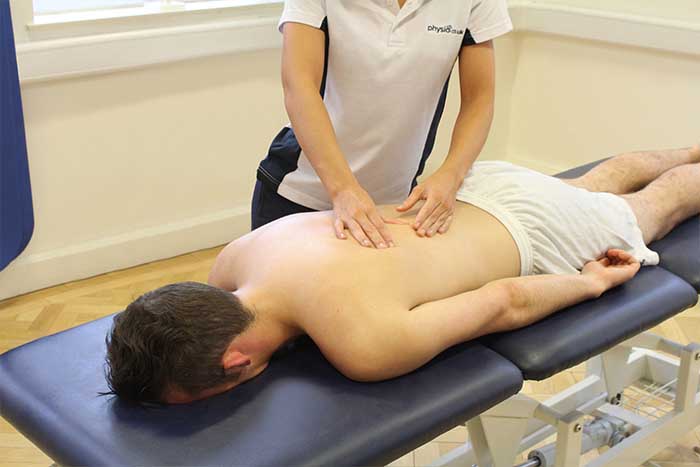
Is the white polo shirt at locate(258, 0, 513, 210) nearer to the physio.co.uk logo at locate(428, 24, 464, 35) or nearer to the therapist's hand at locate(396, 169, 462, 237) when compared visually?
the physio.co.uk logo at locate(428, 24, 464, 35)

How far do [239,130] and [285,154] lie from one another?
1474mm

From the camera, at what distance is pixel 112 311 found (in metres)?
3.06

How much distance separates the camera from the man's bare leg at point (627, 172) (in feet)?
7.68

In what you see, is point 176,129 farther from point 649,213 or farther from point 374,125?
point 649,213

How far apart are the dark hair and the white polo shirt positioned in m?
0.61

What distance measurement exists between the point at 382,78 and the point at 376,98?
0.16 feet

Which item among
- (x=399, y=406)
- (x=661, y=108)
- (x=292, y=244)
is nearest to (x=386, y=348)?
(x=399, y=406)

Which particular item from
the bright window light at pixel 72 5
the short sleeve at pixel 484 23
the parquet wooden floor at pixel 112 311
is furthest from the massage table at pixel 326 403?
the bright window light at pixel 72 5

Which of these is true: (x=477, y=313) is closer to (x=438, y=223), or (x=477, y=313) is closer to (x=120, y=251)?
(x=438, y=223)

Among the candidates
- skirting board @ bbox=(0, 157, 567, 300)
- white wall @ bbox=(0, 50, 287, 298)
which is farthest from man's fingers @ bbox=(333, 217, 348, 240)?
skirting board @ bbox=(0, 157, 567, 300)

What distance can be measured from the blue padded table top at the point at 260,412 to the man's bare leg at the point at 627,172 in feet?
2.74

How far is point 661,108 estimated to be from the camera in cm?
→ 378

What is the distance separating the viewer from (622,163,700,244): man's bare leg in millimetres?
2182

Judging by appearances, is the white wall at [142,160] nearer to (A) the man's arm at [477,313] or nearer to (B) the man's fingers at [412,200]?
(B) the man's fingers at [412,200]
